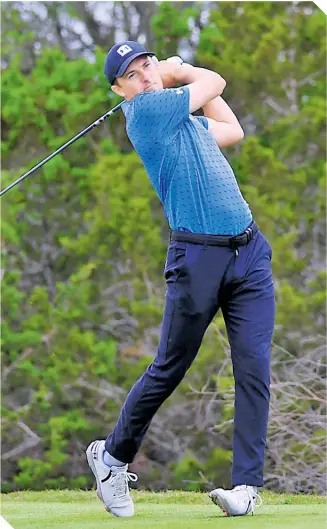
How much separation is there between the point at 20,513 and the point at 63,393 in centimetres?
1275

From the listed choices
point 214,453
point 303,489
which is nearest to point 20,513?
point 303,489

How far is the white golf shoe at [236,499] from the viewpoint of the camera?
4.46 m

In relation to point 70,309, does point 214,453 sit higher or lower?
lower

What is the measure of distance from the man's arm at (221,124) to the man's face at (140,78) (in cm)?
30

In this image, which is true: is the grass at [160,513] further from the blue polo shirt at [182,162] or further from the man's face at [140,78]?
the man's face at [140,78]

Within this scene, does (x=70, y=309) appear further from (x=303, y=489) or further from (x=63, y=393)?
(x=303, y=489)

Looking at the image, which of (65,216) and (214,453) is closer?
(214,453)

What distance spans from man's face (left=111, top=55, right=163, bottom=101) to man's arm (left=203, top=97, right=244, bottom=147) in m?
0.30

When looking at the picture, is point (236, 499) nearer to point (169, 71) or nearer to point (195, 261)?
point (195, 261)

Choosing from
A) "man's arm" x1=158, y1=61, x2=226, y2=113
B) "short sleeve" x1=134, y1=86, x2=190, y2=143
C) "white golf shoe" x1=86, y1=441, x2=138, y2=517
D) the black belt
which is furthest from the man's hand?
"white golf shoe" x1=86, y1=441, x2=138, y2=517

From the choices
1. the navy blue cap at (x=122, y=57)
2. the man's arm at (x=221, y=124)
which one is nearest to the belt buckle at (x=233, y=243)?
the man's arm at (x=221, y=124)

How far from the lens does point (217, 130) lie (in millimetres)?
4734

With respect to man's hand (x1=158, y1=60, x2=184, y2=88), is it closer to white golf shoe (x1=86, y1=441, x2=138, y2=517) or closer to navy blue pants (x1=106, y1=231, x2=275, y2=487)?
navy blue pants (x1=106, y1=231, x2=275, y2=487)

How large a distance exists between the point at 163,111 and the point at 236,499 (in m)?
Answer: 1.50
